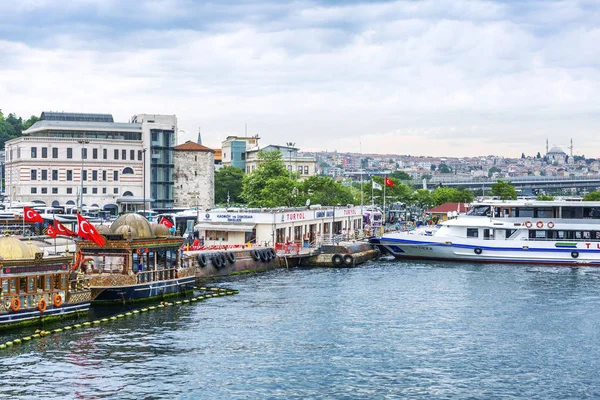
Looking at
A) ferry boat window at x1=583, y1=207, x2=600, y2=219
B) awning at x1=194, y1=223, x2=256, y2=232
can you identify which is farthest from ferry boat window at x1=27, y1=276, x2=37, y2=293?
ferry boat window at x1=583, y1=207, x2=600, y2=219

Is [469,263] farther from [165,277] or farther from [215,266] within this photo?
[165,277]

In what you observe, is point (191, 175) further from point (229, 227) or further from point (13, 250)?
point (13, 250)

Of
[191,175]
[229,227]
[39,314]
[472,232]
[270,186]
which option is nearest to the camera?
[39,314]

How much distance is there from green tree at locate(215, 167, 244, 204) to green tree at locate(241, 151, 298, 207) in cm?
2355

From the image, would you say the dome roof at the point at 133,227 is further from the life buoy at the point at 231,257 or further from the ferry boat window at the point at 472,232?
Result: the ferry boat window at the point at 472,232

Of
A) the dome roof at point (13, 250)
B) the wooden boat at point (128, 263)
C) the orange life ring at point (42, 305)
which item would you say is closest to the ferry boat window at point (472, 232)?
the wooden boat at point (128, 263)

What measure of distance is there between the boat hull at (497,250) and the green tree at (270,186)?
94.0ft

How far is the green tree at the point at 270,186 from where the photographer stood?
105 meters

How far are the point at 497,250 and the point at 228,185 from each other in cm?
7603

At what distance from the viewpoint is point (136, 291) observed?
4653cm

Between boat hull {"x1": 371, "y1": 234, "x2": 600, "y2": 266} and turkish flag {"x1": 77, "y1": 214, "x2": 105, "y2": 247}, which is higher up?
turkish flag {"x1": 77, "y1": 214, "x2": 105, "y2": 247}

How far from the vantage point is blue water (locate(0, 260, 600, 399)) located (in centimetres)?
3092

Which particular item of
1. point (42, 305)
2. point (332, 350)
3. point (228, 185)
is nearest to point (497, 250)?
point (332, 350)

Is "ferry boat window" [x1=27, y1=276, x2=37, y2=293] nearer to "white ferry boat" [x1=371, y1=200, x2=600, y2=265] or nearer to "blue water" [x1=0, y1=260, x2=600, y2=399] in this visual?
"blue water" [x1=0, y1=260, x2=600, y2=399]
